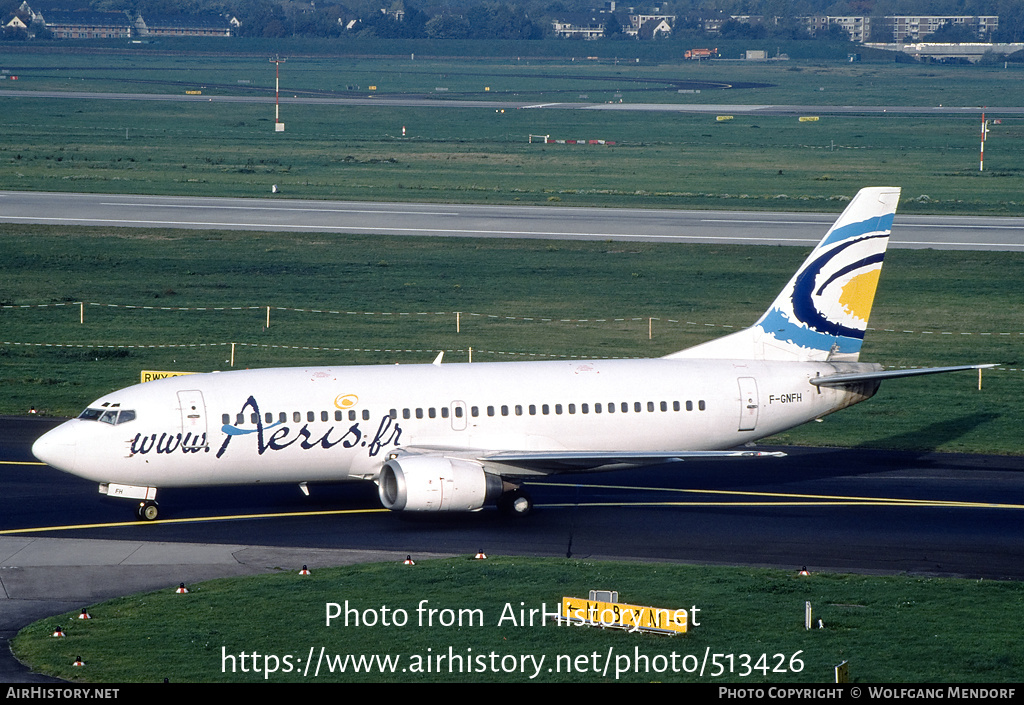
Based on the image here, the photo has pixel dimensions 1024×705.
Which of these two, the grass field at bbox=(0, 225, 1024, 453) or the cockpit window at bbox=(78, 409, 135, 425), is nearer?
the cockpit window at bbox=(78, 409, 135, 425)

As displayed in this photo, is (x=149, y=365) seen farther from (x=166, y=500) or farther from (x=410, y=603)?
(x=410, y=603)

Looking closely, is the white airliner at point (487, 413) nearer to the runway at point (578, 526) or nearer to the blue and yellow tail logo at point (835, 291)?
the blue and yellow tail logo at point (835, 291)

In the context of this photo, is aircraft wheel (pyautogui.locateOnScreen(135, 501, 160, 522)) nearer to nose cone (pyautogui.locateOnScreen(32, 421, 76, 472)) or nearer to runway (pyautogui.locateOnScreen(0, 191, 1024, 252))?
nose cone (pyautogui.locateOnScreen(32, 421, 76, 472))

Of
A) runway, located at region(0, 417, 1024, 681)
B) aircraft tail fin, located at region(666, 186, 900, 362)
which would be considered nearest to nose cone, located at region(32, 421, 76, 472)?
runway, located at region(0, 417, 1024, 681)

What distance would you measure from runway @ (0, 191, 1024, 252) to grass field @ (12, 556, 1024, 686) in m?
54.6

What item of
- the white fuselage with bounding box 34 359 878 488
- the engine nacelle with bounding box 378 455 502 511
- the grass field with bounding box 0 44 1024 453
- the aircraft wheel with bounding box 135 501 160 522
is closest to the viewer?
the engine nacelle with bounding box 378 455 502 511

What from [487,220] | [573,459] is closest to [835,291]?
[573,459]

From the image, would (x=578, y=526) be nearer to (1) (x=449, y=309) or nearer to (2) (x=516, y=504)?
(2) (x=516, y=504)

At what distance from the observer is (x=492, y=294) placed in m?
69.7

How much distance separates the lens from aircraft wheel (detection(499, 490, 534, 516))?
37375 millimetres

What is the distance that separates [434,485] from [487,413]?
125 inches

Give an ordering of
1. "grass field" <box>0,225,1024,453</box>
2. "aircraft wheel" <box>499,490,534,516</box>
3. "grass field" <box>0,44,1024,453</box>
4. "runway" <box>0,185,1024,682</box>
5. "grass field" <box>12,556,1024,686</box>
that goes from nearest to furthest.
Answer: "grass field" <box>12,556,1024,686</box> → "runway" <box>0,185,1024,682</box> → "aircraft wheel" <box>499,490,534,516</box> → "grass field" <box>0,225,1024,453</box> → "grass field" <box>0,44,1024,453</box>

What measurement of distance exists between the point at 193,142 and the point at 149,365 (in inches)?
3619

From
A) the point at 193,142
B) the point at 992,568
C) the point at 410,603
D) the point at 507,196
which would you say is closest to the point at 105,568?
the point at 410,603
